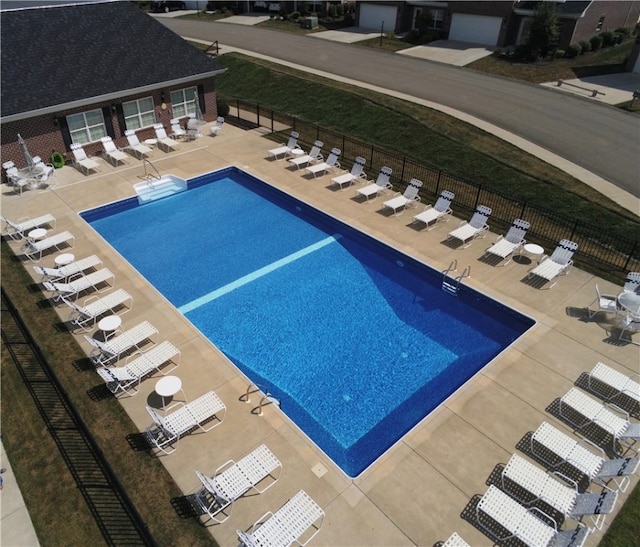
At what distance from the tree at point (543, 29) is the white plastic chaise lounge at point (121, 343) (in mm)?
42519

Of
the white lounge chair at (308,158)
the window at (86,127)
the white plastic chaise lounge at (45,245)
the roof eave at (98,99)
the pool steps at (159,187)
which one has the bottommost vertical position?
the pool steps at (159,187)

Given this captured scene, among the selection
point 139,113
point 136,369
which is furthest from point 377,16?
point 136,369

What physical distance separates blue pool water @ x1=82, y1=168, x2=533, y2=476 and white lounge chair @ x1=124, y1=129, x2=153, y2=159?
4.77 meters

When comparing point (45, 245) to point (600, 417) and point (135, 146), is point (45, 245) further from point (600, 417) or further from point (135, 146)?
point (600, 417)

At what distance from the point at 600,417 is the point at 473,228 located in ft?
29.4

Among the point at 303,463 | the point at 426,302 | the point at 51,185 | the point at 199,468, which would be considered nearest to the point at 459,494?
the point at 303,463

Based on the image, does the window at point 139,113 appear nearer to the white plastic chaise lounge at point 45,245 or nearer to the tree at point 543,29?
the white plastic chaise lounge at point 45,245

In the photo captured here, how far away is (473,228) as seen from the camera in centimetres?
1861

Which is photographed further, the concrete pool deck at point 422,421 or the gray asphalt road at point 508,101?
the gray asphalt road at point 508,101

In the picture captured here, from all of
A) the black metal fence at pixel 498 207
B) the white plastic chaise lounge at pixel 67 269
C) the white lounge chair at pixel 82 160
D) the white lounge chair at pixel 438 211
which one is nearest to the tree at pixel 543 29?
the black metal fence at pixel 498 207

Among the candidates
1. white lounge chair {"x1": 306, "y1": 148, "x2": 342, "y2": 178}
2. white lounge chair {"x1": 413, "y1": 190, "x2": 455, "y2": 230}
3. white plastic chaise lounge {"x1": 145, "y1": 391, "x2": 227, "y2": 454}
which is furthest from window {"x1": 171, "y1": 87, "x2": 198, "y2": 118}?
white plastic chaise lounge {"x1": 145, "y1": 391, "x2": 227, "y2": 454}

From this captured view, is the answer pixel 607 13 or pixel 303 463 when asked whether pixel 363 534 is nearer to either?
pixel 303 463

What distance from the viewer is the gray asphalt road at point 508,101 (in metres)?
25.8

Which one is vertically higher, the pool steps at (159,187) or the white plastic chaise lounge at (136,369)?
the white plastic chaise lounge at (136,369)
